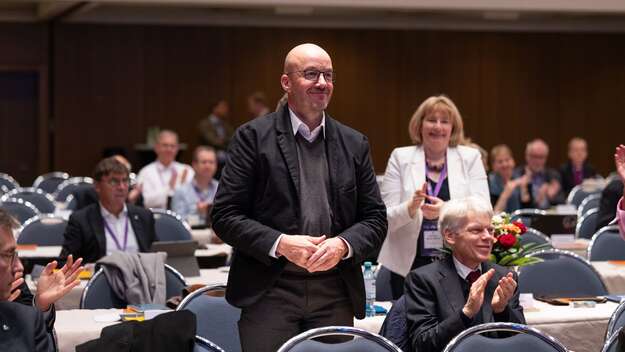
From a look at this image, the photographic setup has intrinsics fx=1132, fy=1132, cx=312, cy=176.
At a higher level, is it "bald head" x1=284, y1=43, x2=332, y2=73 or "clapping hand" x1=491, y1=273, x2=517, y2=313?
"bald head" x1=284, y1=43, x2=332, y2=73

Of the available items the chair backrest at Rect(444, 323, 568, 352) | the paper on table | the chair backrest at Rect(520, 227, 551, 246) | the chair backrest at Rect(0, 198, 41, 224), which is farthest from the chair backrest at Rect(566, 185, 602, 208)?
the chair backrest at Rect(444, 323, 568, 352)

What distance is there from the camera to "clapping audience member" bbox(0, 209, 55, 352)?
4105 mm

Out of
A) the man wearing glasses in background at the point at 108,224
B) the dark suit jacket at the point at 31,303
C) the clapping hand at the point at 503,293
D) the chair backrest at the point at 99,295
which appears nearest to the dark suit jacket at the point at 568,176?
the man wearing glasses in background at the point at 108,224

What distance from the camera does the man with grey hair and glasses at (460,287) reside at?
4.46 metres

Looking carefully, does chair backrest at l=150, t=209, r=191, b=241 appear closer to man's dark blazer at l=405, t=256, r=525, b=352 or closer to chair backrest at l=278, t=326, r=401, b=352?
man's dark blazer at l=405, t=256, r=525, b=352

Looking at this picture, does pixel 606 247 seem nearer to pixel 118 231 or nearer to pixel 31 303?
pixel 118 231

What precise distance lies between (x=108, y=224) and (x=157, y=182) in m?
4.58

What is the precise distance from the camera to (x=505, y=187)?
11.5 metres

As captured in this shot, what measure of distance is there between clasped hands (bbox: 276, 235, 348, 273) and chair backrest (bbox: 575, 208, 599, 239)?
624 centimetres

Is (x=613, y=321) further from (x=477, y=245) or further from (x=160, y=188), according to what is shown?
(x=160, y=188)

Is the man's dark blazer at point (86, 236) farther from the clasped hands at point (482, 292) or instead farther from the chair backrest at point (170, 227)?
the clasped hands at point (482, 292)

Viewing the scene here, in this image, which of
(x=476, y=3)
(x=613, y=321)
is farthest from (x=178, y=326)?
(x=476, y=3)

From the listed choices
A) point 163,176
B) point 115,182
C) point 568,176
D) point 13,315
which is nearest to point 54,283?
point 13,315

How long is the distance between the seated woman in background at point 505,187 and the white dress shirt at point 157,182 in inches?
133
